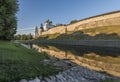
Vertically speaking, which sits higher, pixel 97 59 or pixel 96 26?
pixel 96 26

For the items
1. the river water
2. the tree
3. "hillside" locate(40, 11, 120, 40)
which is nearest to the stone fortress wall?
"hillside" locate(40, 11, 120, 40)

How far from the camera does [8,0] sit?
97.5ft

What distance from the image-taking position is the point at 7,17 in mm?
30156

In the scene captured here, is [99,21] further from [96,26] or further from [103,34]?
[103,34]

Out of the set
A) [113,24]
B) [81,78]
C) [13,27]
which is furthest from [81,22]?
[81,78]

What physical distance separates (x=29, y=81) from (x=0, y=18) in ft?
68.8

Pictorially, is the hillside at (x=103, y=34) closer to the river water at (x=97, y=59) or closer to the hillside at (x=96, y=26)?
the hillside at (x=96, y=26)

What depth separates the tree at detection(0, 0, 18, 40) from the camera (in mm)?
28781

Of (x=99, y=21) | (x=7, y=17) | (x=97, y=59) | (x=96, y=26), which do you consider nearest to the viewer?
(x=97, y=59)

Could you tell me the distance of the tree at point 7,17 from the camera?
28781 millimetres

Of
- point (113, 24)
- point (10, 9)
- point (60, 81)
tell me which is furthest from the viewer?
point (113, 24)

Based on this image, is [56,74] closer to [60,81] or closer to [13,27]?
[60,81]

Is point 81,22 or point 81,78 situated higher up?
point 81,22

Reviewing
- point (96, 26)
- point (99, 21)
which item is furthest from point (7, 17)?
point (99, 21)
